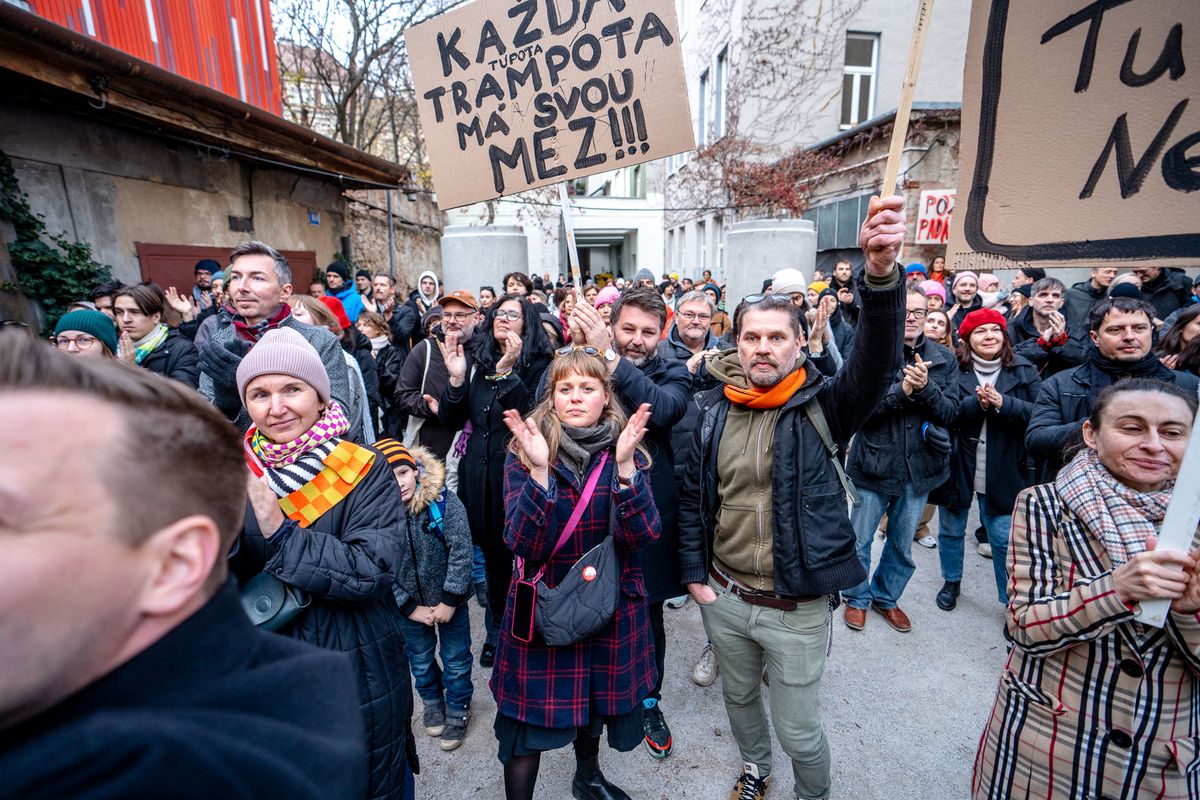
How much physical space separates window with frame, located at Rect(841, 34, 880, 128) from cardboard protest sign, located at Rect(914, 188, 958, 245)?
5.21 m

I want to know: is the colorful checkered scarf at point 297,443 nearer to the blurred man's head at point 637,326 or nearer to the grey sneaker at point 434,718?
the blurred man's head at point 637,326

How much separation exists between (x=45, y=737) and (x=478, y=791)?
2.40 metres

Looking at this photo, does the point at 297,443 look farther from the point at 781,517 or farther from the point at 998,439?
the point at 998,439

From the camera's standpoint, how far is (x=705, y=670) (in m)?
3.16

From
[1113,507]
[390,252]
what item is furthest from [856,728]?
[390,252]

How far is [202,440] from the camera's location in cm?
73

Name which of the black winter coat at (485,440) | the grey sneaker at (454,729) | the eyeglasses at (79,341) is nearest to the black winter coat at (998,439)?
the black winter coat at (485,440)

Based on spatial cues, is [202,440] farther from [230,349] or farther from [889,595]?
[889,595]

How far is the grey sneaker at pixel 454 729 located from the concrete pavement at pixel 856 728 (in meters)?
0.04

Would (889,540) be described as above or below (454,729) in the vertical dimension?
above

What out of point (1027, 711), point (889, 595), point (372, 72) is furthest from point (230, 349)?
point (372, 72)

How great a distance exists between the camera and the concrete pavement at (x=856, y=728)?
2.48 m

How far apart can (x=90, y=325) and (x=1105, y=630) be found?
4690 millimetres

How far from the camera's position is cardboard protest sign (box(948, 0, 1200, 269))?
4.29ft
